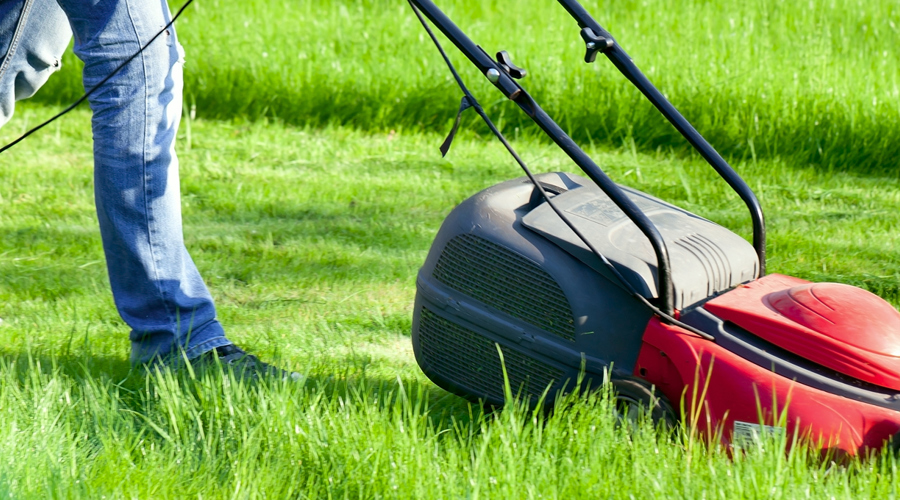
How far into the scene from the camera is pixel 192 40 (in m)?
4.84

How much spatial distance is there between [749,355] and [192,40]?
3.87 metres

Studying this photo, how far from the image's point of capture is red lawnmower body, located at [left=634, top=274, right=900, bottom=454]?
5.15 feet

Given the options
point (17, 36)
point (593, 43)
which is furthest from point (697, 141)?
point (17, 36)

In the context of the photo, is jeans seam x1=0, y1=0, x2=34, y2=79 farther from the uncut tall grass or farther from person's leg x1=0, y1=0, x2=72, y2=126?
the uncut tall grass

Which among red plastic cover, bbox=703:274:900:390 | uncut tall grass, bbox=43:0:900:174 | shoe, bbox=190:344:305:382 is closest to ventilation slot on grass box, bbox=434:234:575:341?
red plastic cover, bbox=703:274:900:390

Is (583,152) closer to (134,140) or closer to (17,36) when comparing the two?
(134,140)

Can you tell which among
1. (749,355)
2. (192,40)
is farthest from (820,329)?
(192,40)

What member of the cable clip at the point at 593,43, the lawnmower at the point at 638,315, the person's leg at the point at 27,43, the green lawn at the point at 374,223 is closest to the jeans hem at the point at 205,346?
the green lawn at the point at 374,223

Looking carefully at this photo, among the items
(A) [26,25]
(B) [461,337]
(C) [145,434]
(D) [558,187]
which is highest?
(A) [26,25]

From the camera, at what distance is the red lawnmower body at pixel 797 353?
1.57 metres

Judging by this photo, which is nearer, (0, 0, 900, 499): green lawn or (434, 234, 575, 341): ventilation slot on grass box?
(0, 0, 900, 499): green lawn

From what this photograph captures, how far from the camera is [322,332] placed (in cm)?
249

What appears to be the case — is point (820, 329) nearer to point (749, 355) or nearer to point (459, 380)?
point (749, 355)

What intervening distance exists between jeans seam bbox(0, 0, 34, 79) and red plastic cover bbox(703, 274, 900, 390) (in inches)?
57.9
